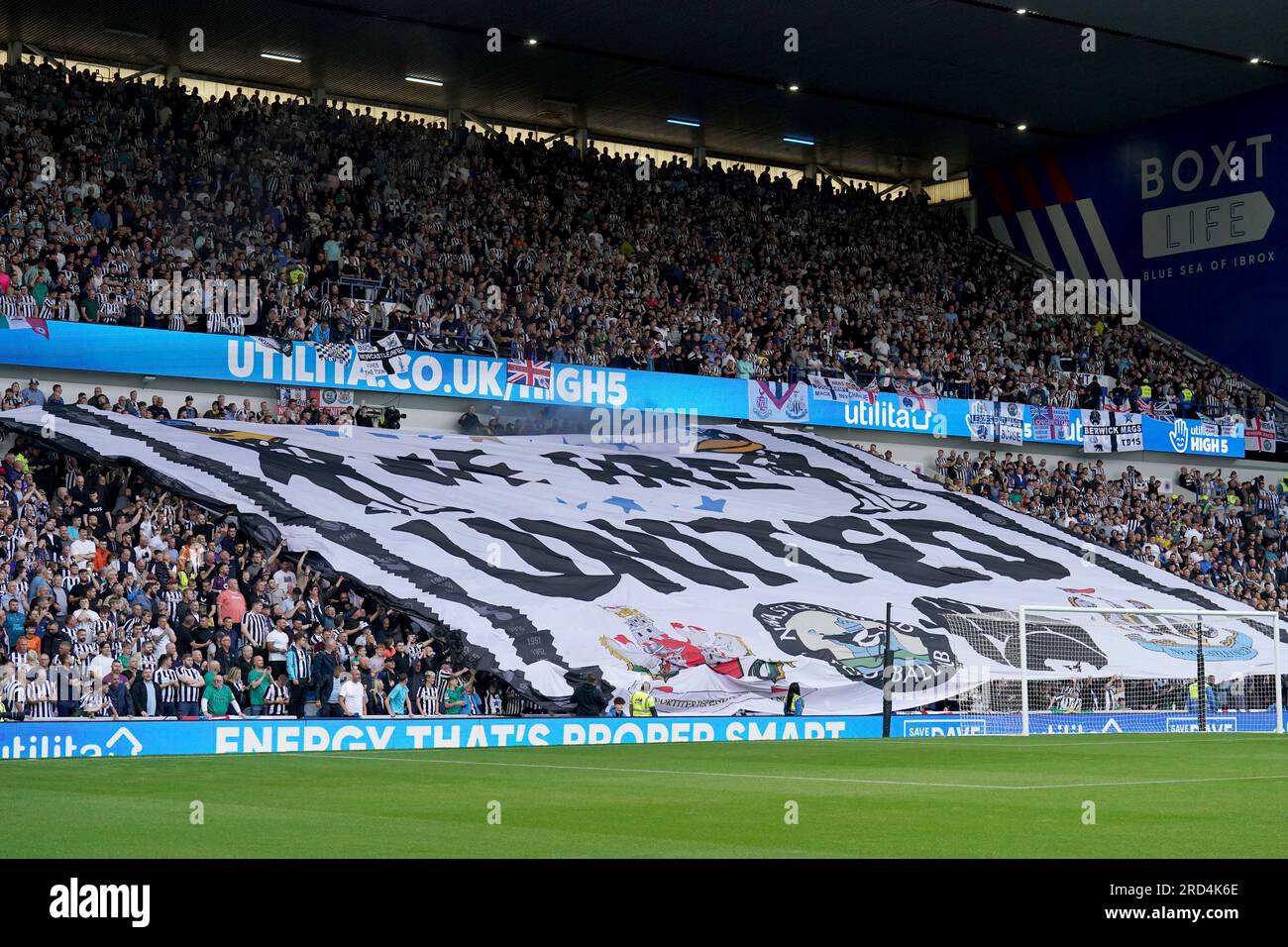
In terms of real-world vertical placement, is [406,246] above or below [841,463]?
above

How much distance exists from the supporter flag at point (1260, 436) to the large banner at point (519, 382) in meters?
0.24

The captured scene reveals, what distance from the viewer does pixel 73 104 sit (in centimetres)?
3475

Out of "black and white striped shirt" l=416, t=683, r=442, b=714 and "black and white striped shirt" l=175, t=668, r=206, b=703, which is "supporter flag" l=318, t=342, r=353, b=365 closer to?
"black and white striped shirt" l=416, t=683, r=442, b=714

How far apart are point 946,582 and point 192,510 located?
1324 cm

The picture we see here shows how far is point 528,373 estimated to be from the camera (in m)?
35.2

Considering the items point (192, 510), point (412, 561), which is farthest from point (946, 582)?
point (192, 510)

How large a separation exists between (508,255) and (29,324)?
11.8 m

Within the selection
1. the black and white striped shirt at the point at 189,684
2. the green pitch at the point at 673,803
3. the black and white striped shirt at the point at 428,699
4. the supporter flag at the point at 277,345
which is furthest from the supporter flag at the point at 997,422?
the black and white striped shirt at the point at 189,684

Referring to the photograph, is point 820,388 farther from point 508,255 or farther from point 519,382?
point 519,382

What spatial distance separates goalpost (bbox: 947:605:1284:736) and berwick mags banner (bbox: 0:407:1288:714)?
0.08 metres

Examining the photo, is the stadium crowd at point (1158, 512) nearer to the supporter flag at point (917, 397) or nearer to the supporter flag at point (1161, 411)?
the supporter flag at point (917, 397)

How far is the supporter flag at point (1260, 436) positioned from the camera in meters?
44.8
